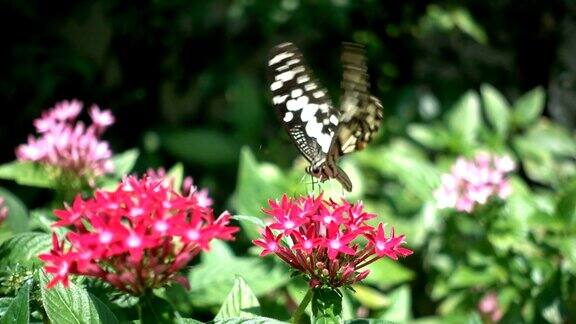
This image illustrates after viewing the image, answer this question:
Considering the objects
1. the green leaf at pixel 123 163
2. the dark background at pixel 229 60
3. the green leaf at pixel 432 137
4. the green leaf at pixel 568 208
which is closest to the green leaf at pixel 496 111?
the green leaf at pixel 432 137

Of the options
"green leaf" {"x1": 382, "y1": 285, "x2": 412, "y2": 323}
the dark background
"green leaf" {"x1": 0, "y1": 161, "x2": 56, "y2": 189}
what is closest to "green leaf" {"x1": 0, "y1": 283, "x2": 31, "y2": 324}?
"green leaf" {"x1": 0, "y1": 161, "x2": 56, "y2": 189}

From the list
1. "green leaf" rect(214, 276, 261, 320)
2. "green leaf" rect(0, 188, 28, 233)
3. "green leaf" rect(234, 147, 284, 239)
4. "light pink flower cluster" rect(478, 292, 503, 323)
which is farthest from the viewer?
"light pink flower cluster" rect(478, 292, 503, 323)

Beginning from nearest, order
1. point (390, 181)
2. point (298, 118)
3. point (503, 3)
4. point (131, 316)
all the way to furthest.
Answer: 1. point (131, 316)
2. point (298, 118)
3. point (390, 181)
4. point (503, 3)

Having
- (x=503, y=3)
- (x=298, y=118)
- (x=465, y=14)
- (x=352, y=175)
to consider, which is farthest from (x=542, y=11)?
(x=298, y=118)

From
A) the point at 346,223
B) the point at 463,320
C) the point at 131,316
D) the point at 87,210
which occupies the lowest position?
the point at 463,320

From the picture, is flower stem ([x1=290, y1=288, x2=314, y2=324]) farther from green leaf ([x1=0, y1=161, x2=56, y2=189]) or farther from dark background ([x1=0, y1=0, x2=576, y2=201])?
dark background ([x1=0, y1=0, x2=576, y2=201])

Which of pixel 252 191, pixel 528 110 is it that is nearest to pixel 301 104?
pixel 252 191

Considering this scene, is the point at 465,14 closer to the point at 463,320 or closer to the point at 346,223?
the point at 463,320
